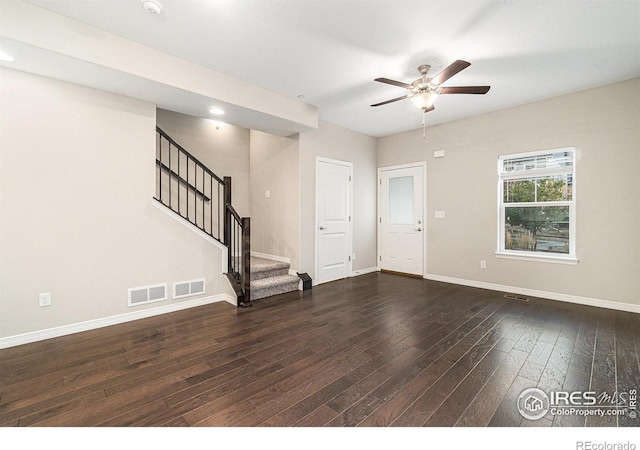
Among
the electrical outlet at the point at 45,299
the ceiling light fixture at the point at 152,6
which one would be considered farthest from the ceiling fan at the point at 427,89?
the electrical outlet at the point at 45,299

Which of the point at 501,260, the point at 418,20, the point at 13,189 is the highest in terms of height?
the point at 418,20

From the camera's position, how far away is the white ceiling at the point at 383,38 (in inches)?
90.7

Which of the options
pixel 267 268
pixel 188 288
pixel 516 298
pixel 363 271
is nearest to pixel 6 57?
pixel 188 288

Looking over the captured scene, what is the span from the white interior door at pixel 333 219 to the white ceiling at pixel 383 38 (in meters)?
1.65

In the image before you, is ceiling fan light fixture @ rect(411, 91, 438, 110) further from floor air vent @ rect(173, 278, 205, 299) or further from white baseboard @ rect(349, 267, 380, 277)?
floor air vent @ rect(173, 278, 205, 299)

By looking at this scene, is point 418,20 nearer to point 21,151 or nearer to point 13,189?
point 21,151

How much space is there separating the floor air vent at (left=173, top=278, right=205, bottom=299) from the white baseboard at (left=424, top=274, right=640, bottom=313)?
4099mm

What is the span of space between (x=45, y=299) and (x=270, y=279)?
8.51ft

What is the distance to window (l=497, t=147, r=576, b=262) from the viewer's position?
4000 mm

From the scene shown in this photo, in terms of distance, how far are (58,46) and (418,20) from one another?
3.16 metres

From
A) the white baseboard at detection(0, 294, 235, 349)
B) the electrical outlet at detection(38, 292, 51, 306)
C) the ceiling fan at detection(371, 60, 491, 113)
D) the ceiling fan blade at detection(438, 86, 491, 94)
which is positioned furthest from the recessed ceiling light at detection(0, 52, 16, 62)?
the ceiling fan blade at detection(438, 86, 491, 94)

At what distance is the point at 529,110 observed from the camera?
4230mm

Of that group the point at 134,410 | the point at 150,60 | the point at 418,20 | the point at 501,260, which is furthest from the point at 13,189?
the point at 501,260

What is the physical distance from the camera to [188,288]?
3.72 m
